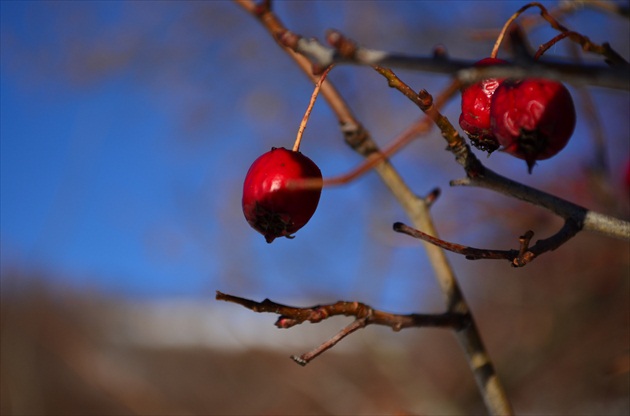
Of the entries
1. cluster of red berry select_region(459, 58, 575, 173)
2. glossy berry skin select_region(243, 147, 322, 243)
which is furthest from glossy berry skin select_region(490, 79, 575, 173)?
glossy berry skin select_region(243, 147, 322, 243)

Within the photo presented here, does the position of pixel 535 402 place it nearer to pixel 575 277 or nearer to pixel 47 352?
pixel 575 277

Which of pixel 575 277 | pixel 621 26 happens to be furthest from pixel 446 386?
pixel 621 26

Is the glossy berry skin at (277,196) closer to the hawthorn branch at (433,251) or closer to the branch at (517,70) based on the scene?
the hawthorn branch at (433,251)

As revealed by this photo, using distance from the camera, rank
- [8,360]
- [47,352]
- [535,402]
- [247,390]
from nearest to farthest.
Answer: [535,402] → [8,360] → [247,390] → [47,352]

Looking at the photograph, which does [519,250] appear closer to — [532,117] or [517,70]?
[532,117]

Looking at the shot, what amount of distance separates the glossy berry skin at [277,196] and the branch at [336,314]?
10 centimetres

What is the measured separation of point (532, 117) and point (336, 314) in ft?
1.09

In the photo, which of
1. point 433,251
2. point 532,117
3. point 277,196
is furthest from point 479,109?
point 433,251

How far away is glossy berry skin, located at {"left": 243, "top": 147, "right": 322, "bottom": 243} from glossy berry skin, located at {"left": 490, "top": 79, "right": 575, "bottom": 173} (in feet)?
0.73

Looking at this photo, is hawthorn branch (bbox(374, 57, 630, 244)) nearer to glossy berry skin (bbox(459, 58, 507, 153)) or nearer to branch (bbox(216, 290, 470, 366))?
glossy berry skin (bbox(459, 58, 507, 153))

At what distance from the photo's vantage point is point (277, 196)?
0.71 metres

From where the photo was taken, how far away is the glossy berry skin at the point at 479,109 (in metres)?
0.69

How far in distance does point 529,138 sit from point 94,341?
5.86 metres

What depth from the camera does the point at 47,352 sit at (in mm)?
5637
